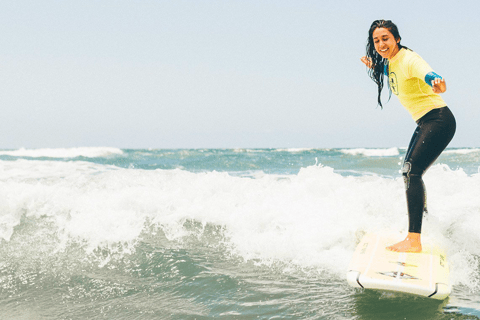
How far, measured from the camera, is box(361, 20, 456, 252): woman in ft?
10.1

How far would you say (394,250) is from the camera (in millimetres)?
3117

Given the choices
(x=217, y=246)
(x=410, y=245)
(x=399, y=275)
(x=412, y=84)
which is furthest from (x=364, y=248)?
(x=217, y=246)

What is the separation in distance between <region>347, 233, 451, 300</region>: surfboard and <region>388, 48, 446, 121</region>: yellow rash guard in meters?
1.19

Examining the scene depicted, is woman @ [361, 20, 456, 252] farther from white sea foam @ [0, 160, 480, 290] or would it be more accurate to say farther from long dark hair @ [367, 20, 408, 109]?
white sea foam @ [0, 160, 480, 290]

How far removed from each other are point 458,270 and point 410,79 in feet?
5.60

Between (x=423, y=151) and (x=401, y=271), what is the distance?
1014mm

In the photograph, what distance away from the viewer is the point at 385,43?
313cm

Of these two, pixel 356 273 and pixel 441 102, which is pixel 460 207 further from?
pixel 356 273

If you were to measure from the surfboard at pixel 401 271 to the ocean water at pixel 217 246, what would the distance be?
0.16 meters

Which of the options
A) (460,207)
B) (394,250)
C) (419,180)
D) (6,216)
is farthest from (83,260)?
(460,207)

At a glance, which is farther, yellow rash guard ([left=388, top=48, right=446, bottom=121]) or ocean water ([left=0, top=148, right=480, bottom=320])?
yellow rash guard ([left=388, top=48, right=446, bottom=121])

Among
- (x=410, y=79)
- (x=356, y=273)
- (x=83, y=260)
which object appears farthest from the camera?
(x=83, y=260)

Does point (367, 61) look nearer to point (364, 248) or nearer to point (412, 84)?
point (412, 84)

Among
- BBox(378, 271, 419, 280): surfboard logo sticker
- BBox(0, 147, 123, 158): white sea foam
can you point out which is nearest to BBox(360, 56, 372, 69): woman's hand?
BBox(378, 271, 419, 280): surfboard logo sticker
